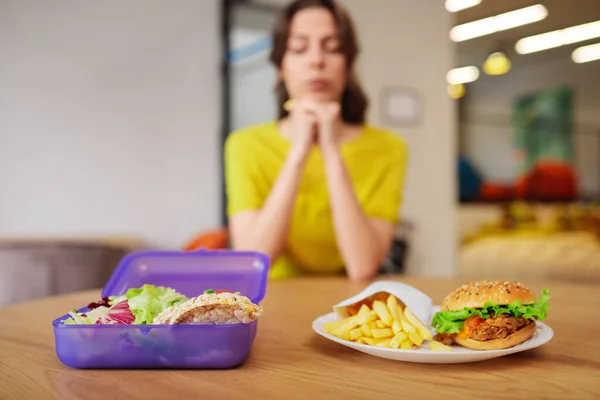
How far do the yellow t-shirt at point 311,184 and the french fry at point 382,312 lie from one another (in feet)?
4.37

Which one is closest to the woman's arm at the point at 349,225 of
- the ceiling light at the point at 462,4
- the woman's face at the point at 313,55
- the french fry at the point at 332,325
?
the woman's face at the point at 313,55

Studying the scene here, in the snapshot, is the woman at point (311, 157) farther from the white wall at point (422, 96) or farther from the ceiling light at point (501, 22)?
the ceiling light at point (501, 22)

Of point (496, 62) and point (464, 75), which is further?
point (464, 75)

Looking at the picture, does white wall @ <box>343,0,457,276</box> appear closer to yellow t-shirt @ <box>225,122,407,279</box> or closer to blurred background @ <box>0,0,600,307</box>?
blurred background @ <box>0,0,600,307</box>

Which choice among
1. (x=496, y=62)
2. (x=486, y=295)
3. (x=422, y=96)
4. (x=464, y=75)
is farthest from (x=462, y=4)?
(x=486, y=295)

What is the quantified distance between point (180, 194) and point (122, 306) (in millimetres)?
2894

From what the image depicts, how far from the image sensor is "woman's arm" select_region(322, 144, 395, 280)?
1.92 meters

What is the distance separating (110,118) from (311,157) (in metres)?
1.60

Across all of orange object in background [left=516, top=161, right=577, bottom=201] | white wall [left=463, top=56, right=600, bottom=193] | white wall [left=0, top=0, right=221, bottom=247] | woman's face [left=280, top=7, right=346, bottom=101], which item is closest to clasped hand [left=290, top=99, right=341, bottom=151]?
woman's face [left=280, top=7, right=346, bottom=101]

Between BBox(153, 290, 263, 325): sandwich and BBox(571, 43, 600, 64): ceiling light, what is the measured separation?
935cm

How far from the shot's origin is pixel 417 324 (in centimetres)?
84

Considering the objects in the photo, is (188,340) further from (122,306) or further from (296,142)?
(296,142)

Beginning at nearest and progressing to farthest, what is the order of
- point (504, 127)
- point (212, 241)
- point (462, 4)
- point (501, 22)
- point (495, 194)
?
1. point (212, 241)
2. point (462, 4)
3. point (501, 22)
4. point (495, 194)
5. point (504, 127)

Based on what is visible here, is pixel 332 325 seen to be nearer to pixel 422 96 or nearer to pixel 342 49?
pixel 342 49
